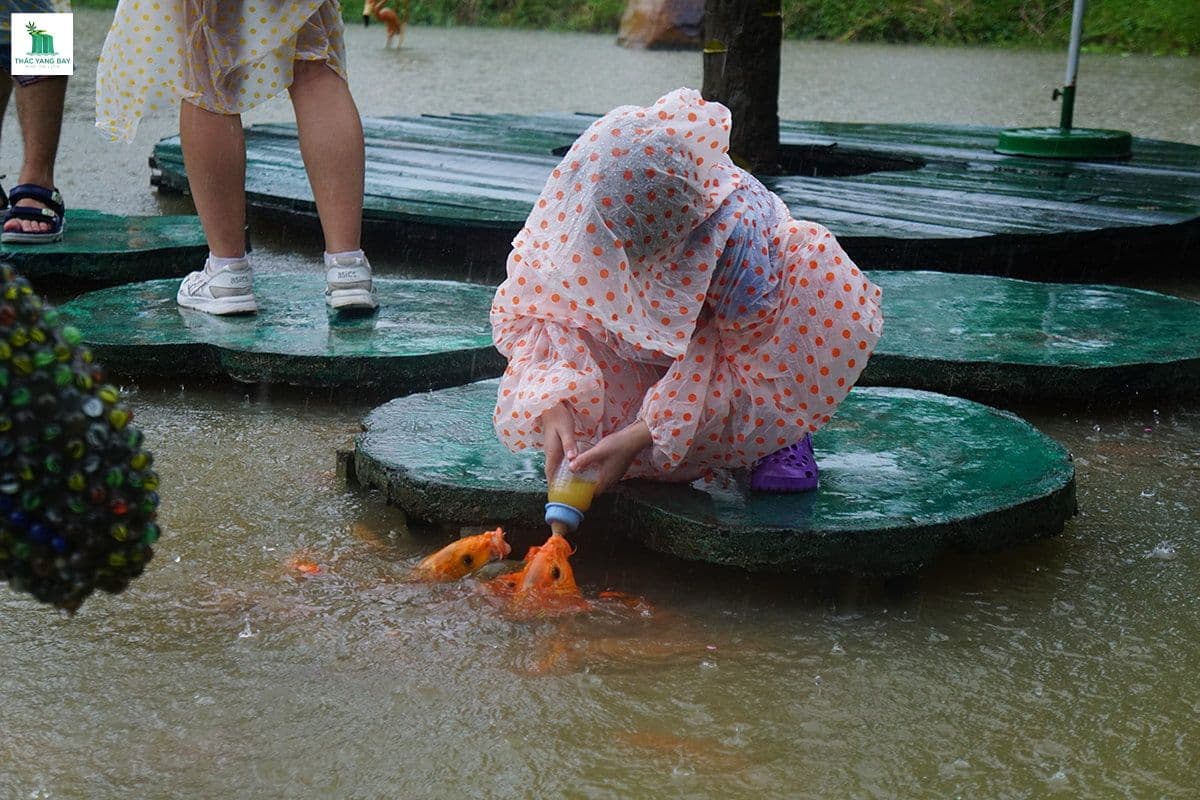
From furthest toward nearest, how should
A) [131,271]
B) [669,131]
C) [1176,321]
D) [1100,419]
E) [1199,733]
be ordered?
[131,271] → [1176,321] → [1100,419] → [669,131] → [1199,733]

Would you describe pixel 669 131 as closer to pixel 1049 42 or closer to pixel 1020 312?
pixel 1020 312

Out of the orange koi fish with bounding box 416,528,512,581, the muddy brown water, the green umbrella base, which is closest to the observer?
the muddy brown water

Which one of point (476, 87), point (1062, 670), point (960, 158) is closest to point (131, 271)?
point (1062, 670)

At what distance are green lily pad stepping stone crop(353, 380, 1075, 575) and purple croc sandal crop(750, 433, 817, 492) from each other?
19 mm

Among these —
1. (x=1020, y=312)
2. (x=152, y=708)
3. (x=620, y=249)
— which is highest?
(x=620, y=249)

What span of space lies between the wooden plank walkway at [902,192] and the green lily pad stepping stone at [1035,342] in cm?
41

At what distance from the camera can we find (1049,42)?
15328 millimetres

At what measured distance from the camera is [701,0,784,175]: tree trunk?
451 centimetres

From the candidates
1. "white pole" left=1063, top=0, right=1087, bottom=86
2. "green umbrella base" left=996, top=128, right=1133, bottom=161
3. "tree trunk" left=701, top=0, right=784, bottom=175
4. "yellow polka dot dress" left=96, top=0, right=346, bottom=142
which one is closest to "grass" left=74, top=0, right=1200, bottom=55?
"green umbrella base" left=996, top=128, right=1133, bottom=161

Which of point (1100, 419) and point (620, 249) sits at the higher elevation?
point (620, 249)

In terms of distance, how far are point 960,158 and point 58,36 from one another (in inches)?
121

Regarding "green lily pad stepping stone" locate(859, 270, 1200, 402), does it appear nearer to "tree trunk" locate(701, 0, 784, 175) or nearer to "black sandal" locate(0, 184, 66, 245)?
"tree trunk" locate(701, 0, 784, 175)

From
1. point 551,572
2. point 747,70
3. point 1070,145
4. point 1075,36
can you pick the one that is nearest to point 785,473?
point 551,572

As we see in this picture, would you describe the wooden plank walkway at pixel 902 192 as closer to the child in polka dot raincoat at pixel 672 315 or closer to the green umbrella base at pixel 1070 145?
the green umbrella base at pixel 1070 145
